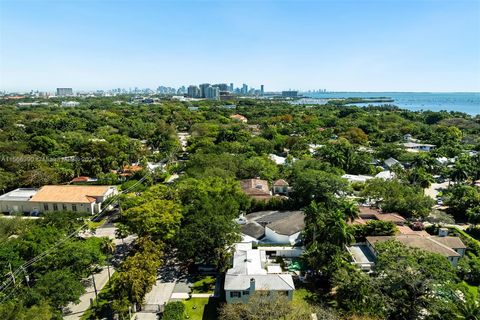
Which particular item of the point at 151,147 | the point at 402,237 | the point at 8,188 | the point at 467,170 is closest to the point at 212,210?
the point at 402,237

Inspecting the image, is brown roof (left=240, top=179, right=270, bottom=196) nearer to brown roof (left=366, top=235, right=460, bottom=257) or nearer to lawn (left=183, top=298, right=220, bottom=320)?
brown roof (left=366, top=235, right=460, bottom=257)

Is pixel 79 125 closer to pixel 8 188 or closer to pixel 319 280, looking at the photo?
pixel 8 188

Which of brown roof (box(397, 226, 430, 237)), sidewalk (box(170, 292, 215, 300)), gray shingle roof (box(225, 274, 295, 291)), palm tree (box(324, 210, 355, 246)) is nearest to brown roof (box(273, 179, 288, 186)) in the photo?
brown roof (box(397, 226, 430, 237))

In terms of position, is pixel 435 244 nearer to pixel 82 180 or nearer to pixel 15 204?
pixel 82 180

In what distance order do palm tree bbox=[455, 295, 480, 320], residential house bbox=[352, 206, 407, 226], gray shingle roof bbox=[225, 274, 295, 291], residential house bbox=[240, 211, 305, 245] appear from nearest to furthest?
palm tree bbox=[455, 295, 480, 320] < gray shingle roof bbox=[225, 274, 295, 291] < residential house bbox=[240, 211, 305, 245] < residential house bbox=[352, 206, 407, 226]

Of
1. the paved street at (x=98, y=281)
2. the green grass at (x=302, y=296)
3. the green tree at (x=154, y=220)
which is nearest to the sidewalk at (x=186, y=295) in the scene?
the green tree at (x=154, y=220)

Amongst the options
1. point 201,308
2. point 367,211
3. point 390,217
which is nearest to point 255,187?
point 367,211
